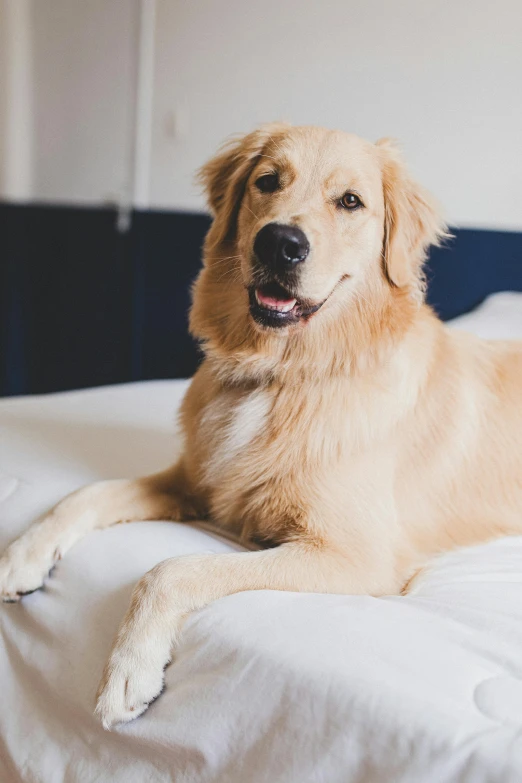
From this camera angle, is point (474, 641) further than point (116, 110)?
No

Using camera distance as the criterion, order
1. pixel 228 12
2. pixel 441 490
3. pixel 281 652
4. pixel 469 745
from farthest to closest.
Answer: pixel 228 12, pixel 441 490, pixel 281 652, pixel 469 745

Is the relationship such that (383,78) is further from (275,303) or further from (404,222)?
(275,303)

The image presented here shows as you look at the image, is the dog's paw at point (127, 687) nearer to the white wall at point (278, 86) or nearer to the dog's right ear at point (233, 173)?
the dog's right ear at point (233, 173)

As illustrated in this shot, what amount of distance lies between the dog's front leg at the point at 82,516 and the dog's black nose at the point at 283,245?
1.98ft

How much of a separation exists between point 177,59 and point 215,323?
9.76ft

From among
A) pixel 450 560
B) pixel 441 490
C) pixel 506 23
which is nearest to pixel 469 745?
pixel 450 560

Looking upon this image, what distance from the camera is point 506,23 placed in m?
2.96

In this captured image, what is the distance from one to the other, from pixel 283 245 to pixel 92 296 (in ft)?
11.1

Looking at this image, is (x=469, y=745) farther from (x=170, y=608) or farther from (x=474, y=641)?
(x=170, y=608)

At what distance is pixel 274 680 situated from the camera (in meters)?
1.06

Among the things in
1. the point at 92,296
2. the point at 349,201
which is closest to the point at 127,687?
the point at 349,201

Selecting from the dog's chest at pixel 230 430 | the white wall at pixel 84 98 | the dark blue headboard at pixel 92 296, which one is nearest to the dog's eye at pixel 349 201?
the dog's chest at pixel 230 430

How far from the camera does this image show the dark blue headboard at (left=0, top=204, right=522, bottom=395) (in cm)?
423

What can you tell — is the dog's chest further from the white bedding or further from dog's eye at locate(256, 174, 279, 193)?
dog's eye at locate(256, 174, 279, 193)
